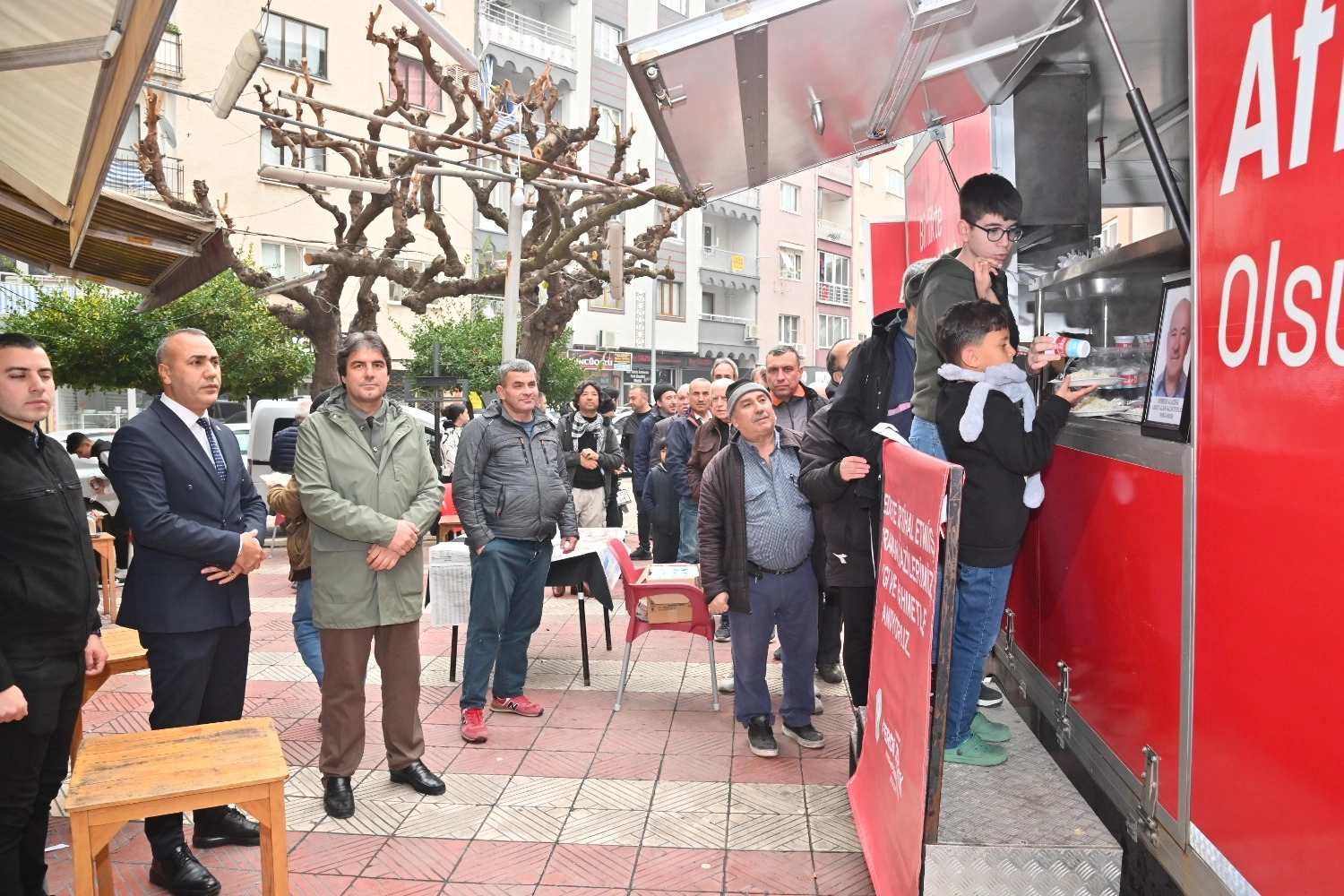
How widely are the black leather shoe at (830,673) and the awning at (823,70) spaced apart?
3411mm

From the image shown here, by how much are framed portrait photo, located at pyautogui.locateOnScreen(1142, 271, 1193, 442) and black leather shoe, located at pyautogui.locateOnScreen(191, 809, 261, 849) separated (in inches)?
153

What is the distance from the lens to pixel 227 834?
13.8 ft

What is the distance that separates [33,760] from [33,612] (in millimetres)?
493

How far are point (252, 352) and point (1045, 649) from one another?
19089 mm

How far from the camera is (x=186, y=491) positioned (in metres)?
3.97

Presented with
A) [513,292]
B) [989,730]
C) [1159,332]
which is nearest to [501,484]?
[989,730]

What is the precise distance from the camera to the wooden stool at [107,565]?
832 centimetres

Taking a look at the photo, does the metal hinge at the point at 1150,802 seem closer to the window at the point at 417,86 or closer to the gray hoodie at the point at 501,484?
the gray hoodie at the point at 501,484

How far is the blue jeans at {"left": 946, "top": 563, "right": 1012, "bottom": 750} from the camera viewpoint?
11.3 feet

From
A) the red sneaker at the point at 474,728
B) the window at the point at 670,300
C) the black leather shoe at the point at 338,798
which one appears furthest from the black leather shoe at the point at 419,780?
the window at the point at 670,300

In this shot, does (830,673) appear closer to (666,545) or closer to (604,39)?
(666,545)

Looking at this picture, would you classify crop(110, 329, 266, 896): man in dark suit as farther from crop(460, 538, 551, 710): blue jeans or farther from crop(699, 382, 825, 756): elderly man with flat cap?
crop(699, 382, 825, 756): elderly man with flat cap

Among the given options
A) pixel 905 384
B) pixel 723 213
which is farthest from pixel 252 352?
pixel 723 213

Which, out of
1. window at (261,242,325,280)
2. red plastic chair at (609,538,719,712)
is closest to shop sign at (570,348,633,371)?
window at (261,242,325,280)
